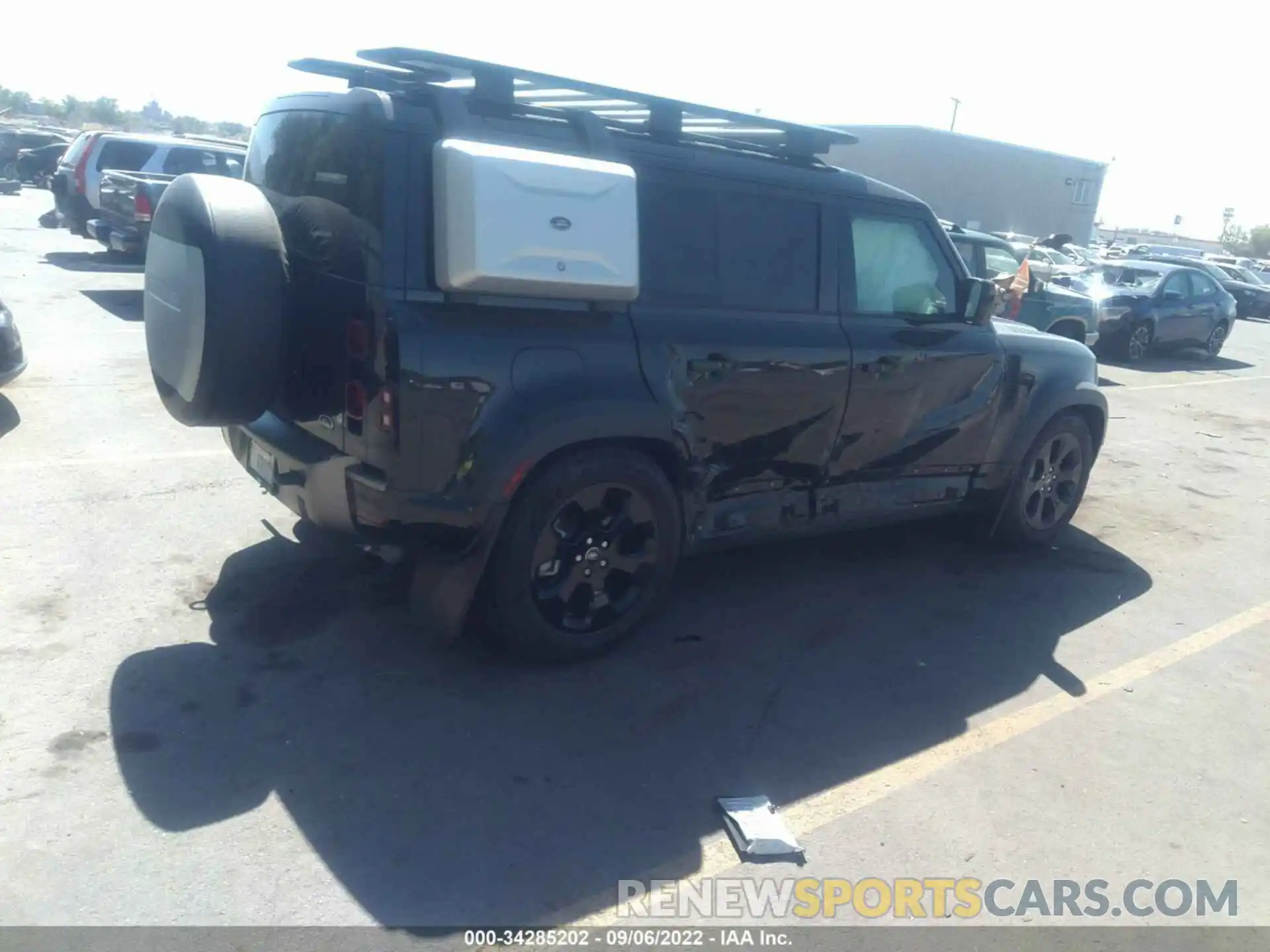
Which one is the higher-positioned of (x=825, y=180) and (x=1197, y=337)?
(x=825, y=180)

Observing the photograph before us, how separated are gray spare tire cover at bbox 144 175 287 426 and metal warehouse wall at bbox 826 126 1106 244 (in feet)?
122

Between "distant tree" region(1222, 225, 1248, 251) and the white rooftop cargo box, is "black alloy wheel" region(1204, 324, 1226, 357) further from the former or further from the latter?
"distant tree" region(1222, 225, 1248, 251)

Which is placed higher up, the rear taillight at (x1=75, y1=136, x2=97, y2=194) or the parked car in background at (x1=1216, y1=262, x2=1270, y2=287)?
the rear taillight at (x1=75, y1=136, x2=97, y2=194)

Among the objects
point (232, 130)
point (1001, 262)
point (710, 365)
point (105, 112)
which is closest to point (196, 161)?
point (1001, 262)

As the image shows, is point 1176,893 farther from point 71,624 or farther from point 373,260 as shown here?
point 71,624

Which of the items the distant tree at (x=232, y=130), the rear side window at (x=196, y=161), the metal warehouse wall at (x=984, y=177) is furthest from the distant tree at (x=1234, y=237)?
the rear side window at (x=196, y=161)

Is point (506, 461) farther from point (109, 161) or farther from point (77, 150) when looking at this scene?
point (77, 150)

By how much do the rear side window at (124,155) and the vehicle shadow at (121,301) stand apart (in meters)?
4.09

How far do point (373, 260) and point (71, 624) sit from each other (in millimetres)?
2088

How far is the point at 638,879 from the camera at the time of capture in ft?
10.8

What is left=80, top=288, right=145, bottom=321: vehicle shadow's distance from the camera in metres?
11.8

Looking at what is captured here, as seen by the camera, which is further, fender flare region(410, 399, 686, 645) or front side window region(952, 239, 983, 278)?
front side window region(952, 239, 983, 278)

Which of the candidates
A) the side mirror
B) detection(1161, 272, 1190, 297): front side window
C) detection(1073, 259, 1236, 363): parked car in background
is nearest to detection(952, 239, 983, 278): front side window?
detection(1073, 259, 1236, 363): parked car in background

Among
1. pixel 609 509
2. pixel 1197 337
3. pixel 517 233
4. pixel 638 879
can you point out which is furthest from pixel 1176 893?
pixel 1197 337
